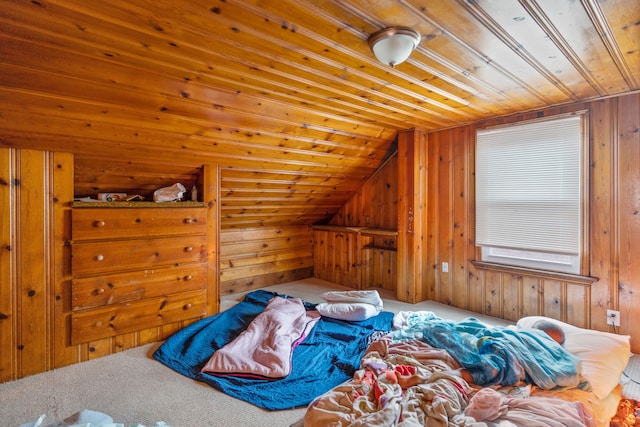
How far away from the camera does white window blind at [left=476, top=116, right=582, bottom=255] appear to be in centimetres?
279

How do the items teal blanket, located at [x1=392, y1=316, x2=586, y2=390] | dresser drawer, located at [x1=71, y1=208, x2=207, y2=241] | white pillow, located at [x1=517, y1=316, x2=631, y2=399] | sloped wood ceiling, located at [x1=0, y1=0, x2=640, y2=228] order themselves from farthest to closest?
dresser drawer, located at [x1=71, y1=208, x2=207, y2=241]
white pillow, located at [x1=517, y1=316, x2=631, y2=399]
teal blanket, located at [x1=392, y1=316, x2=586, y2=390]
sloped wood ceiling, located at [x1=0, y1=0, x2=640, y2=228]

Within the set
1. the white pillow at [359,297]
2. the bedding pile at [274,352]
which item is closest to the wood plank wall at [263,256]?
the bedding pile at [274,352]

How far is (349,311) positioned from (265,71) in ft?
7.35

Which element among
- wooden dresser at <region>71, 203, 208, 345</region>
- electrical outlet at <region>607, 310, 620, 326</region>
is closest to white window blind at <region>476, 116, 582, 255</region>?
electrical outlet at <region>607, 310, 620, 326</region>

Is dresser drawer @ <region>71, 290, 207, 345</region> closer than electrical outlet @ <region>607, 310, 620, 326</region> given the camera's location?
Yes

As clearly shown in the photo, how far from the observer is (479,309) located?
3.38 meters

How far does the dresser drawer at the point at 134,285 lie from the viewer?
2410mm

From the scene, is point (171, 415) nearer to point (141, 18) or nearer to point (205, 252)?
point (205, 252)

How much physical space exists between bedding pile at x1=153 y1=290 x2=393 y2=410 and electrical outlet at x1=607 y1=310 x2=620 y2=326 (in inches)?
67.5

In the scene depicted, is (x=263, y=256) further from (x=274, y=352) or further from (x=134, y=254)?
(x=274, y=352)

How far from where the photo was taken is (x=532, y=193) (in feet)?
9.84

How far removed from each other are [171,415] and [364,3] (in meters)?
2.27

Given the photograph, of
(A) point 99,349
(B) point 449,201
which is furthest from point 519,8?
(A) point 99,349

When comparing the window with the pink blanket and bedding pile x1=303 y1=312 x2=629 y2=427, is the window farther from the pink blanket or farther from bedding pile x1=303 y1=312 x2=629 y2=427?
the pink blanket
